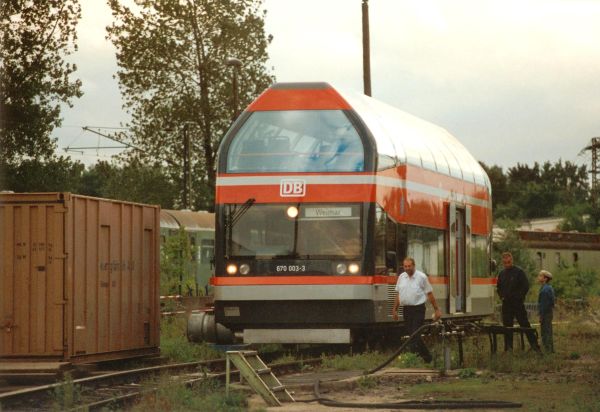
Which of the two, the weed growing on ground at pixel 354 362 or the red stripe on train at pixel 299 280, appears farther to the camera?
the weed growing on ground at pixel 354 362

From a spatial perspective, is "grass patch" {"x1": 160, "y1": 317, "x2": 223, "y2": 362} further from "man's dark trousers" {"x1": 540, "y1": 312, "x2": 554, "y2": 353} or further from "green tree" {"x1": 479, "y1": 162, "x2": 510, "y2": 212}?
"green tree" {"x1": 479, "y1": 162, "x2": 510, "y2": 212}

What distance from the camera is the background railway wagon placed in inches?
1722

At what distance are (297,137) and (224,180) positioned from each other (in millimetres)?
1254

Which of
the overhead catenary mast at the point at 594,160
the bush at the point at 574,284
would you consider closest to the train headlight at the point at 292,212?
the bush at the point at 574,284

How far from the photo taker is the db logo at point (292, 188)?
2025 cm

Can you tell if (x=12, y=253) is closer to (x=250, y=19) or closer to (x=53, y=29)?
(x=53, y=29)

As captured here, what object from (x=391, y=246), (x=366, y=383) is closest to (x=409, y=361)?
(x=391, y=246)

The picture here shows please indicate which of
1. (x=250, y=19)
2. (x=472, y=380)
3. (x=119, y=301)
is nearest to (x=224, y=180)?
(x=119, y=301)

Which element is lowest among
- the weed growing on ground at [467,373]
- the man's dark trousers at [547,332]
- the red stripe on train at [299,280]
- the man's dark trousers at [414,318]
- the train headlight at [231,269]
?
the weed growing on ground at [467,373]

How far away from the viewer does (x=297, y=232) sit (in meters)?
20.2

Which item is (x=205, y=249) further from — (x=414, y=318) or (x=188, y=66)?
(x=414, y=318)

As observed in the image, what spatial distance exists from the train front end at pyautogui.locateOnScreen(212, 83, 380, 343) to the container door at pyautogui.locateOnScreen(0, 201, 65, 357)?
96.8 inches

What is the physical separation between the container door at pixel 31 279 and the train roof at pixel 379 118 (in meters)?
3.58

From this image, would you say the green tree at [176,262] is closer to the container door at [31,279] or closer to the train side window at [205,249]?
the train side window at [205,249]
